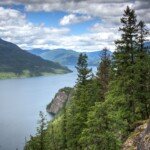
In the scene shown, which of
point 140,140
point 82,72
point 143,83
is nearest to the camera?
point 140,140

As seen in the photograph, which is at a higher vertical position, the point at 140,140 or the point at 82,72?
the point at 82,72

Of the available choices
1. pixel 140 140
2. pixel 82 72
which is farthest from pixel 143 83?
pixel 82 72

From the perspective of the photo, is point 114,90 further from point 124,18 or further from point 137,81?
point 124,18

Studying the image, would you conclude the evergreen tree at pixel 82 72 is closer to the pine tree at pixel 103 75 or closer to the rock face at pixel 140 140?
the pine tree at pixel 103 75

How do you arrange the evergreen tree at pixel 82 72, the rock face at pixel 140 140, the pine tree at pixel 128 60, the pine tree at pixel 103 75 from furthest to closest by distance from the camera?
the pine tree at pixel 103 75 < the evergreen tree at pixel 82 72 < the pine tree at pixel 128 60 < the rock face at pixel 140 140

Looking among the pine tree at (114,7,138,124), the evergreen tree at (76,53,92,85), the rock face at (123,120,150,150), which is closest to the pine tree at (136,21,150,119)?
the pine tree at (114,7,138,124)

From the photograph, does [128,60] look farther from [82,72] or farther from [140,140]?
[82,72]

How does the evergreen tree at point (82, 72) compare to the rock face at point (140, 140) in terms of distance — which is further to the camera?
the evergreen tree at point (82, 72)

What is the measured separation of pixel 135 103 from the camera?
136 ft

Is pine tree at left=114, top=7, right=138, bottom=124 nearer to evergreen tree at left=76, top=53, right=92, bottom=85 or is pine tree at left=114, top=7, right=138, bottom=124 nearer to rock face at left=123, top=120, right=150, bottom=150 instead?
rock face at left=123, top=120, right=150, bottom=150

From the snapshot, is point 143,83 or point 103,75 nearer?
point 143,83

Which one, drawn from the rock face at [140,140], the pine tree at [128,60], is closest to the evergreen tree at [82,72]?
the pine tree at [128,60]

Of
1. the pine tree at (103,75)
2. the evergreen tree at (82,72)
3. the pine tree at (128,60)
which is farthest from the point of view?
the pine tree at (103,75)

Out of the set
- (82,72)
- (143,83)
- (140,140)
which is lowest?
(140,140)
